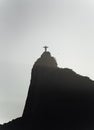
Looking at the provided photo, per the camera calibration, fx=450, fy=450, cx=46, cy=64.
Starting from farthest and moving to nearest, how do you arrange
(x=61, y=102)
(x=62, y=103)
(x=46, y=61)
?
(x=46, y=61) < (x=61, y=102) < (x=62, y=103)

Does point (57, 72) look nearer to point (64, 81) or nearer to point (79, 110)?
point (64, 81)

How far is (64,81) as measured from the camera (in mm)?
83625

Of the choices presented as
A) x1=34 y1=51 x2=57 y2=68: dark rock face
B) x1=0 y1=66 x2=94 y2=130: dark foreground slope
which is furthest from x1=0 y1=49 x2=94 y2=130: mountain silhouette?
x1=34 y1=51 x2=57 y2=68: dark rock face

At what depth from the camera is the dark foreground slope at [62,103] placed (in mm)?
80250

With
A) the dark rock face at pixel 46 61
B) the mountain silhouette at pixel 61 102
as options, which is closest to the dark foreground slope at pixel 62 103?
the mountain silhouette at pixel 61 102

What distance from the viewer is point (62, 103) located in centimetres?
8262

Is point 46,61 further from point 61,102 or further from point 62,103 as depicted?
point 62,103

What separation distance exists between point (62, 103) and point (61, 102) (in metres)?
0.28

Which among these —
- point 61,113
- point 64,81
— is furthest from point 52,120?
point 64,81

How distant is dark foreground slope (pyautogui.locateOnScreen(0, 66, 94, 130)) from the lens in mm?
80250

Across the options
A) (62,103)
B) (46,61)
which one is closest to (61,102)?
(62,103)

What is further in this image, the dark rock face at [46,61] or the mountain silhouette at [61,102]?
the dark rock face at [46,61]

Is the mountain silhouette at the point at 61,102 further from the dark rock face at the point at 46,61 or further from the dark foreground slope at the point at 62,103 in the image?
the dark rock face at the point at 46,61

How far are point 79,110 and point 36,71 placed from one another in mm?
17327
